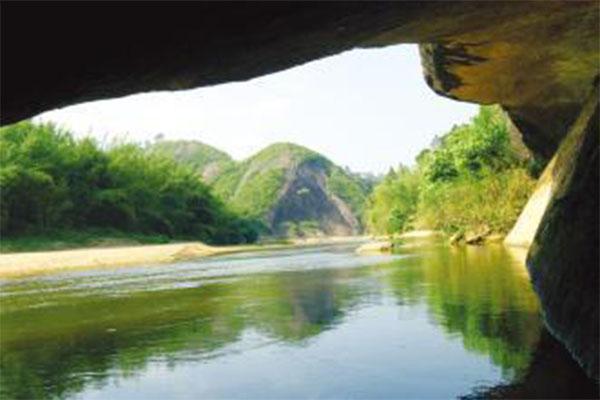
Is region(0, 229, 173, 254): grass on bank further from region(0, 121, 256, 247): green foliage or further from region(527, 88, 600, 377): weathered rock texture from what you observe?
region(527, 88, 600, 377): weathered rock texture

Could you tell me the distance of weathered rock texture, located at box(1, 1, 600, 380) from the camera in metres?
4.17

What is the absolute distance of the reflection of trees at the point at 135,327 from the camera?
7504 mm

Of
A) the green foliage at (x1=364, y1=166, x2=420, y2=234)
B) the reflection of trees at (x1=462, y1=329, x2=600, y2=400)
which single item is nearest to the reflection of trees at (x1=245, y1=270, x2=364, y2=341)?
the reflection of trees at (x1=462, y1=329, x2=600, y2=400)

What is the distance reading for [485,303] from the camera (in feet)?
34.9

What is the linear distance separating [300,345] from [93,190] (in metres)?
49.5

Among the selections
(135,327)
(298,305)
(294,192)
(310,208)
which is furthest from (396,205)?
(310,208)

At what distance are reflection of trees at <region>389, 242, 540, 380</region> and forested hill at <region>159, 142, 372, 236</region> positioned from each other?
120 m

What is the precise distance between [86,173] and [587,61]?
160 ft

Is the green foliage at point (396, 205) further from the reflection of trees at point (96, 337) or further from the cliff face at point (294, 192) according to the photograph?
the reflection of trees at point (96, 337)

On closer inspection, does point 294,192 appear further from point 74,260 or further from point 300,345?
point 300,345

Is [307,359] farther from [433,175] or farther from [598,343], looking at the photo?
[433,175]

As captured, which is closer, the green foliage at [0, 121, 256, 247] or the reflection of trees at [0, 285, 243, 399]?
the reflection of trees at [0, 285, 243, 399]

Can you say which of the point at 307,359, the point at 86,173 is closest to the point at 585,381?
the point at 307,359

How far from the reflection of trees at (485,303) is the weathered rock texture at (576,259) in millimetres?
434
